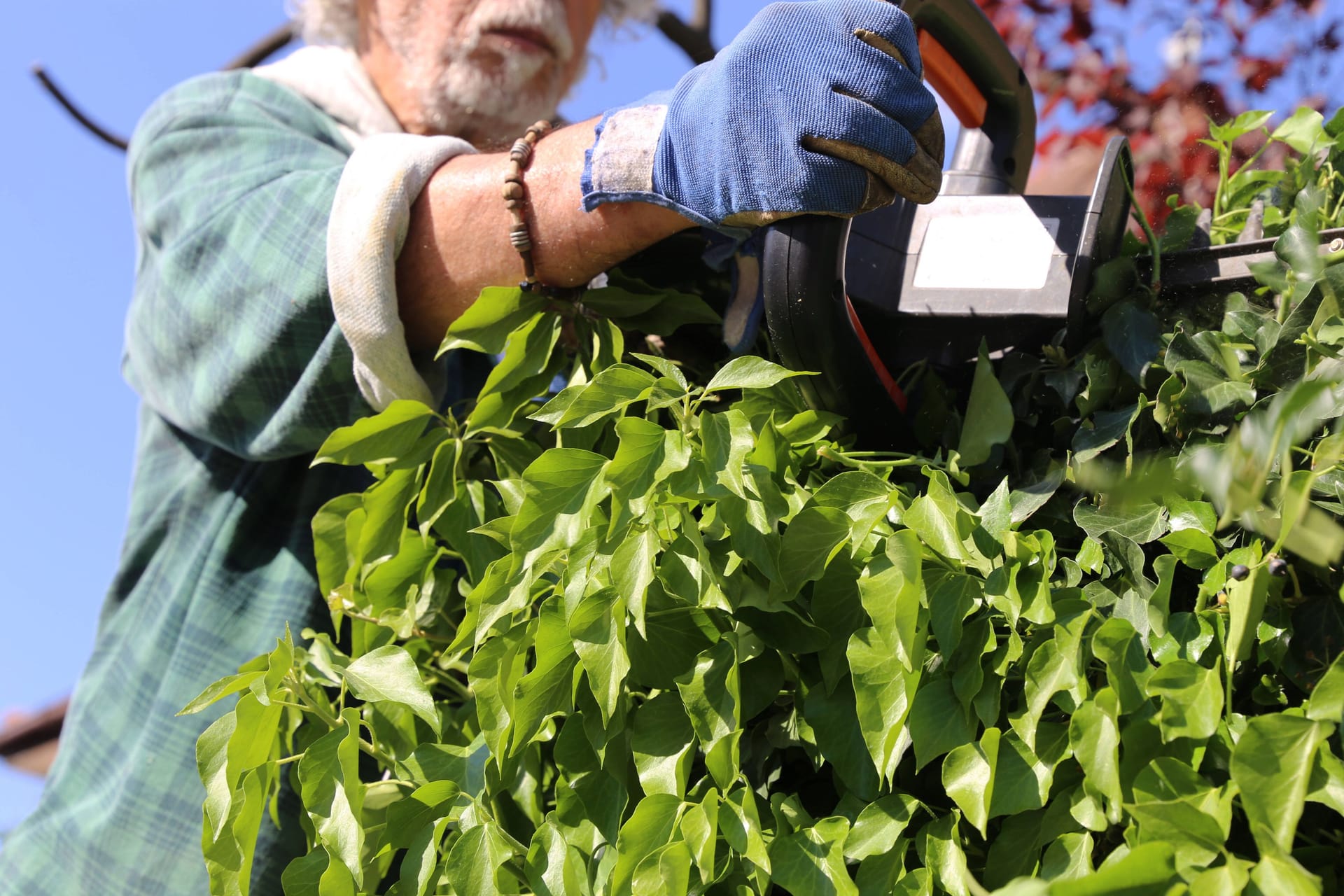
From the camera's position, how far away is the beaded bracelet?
3.05ft

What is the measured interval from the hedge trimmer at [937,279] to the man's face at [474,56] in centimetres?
82

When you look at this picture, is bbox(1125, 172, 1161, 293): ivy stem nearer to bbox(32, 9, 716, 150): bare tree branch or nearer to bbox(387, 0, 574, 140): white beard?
bbox(387, 0, 574, 140): white beard

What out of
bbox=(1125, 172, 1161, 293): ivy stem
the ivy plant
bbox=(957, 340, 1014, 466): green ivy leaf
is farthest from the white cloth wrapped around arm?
bbox=(1125, 172, 1161, 293): ivy stem

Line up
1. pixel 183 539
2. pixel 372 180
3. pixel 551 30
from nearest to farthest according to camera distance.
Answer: pixel 372 180, pixel 183 539, pixel 551 30

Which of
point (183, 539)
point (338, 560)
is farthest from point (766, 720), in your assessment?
point (183, 539)

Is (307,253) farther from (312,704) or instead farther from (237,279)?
(312,704)

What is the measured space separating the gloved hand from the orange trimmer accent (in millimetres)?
164

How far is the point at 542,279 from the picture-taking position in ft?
3.09

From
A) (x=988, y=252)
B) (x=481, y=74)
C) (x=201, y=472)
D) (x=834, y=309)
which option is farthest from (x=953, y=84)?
(x=201, y=472)

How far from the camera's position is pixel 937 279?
2.65 ft

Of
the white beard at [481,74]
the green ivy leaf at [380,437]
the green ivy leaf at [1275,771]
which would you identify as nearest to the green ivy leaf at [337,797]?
the green ivy leaf at [380,437]

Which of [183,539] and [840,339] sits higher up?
[840,339]

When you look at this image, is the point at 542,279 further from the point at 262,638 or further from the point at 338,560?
the point at 262,638

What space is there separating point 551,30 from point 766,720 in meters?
1.20
